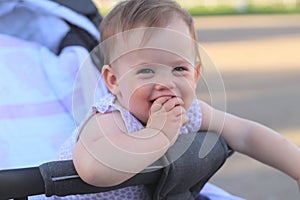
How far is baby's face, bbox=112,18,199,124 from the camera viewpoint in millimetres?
1689

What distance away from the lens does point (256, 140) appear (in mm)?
1956

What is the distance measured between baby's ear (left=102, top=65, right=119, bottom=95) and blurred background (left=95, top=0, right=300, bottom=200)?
8.3 inches

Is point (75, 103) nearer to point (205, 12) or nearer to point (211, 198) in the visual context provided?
point (211, 198)

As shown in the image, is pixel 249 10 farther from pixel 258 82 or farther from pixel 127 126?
pixel 127 126

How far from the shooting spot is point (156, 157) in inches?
64.9

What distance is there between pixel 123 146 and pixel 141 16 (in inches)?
12.7

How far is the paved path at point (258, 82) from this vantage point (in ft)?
14.9

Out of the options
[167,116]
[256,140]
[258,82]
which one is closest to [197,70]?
[167,116]

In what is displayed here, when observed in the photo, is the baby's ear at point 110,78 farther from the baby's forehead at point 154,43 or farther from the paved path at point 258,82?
the paved path at point 258,82

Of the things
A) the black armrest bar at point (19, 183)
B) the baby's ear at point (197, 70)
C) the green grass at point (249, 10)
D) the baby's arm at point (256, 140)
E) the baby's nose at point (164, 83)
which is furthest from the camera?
the green grass at point (249, 10)

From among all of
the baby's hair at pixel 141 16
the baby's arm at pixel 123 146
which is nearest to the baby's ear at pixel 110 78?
the baby's hair at pixel 141 16

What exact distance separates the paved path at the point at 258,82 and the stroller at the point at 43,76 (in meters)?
0.63

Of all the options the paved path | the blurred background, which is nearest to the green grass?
the blurred background

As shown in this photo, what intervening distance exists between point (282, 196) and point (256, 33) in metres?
9.22
